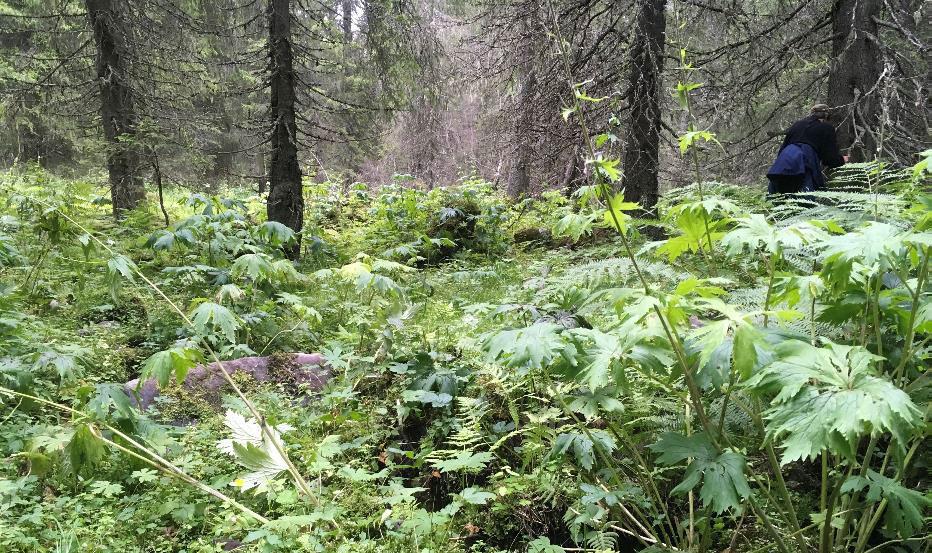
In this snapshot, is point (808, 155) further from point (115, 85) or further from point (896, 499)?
point (115, 85)

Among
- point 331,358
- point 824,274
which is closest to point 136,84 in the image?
point 331,358

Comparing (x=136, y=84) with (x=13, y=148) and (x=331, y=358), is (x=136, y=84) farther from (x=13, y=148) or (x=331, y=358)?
(x=13, y=148)

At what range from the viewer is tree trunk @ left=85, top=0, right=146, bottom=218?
8.11 meters

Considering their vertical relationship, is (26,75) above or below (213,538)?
above

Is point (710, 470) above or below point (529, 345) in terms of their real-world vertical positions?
below

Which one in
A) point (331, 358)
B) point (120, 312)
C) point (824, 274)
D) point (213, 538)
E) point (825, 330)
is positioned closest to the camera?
point (824, 274)

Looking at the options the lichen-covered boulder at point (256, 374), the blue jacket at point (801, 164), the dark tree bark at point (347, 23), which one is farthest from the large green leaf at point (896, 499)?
the dark tree bark at point (347, 23)

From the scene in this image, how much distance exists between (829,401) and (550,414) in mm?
1375

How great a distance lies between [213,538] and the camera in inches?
85.7

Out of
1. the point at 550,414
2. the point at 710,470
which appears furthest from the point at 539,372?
the point at 710,470

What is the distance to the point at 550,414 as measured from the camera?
8.00 feet

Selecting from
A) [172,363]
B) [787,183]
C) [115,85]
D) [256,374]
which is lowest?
[256,374]

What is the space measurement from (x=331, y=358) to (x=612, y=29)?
574 cm

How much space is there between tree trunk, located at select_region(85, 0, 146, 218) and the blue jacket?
8.70 metres
